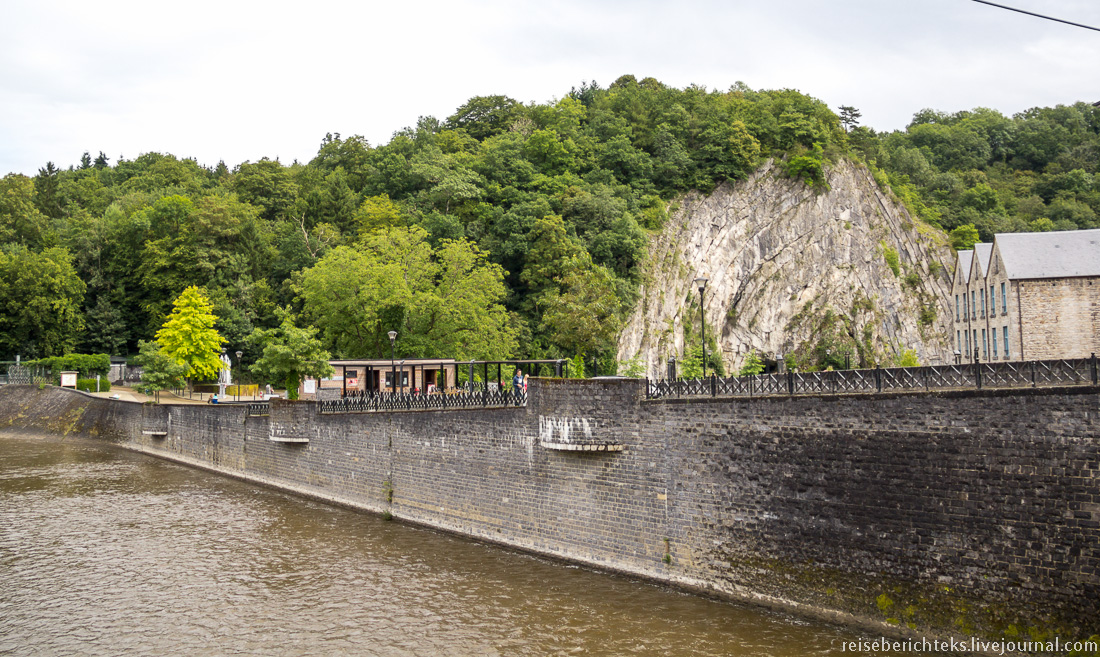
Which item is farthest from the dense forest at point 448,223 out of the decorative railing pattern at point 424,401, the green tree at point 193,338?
the decorative railing pattern at point 424,401


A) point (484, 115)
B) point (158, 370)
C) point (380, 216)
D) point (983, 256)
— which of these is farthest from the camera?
point (484, 115)

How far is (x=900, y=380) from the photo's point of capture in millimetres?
15094

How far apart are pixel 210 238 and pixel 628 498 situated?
54847mm

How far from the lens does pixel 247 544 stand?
79.6ft

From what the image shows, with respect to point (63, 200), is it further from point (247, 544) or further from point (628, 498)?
point (628, 498)

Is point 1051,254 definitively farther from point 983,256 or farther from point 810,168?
point 810,168

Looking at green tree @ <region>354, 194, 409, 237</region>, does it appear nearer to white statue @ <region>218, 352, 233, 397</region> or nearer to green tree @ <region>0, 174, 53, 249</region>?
white statue @ <region>218, 352, 233, 397</region>

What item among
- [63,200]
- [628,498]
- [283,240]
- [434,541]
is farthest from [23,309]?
[628,498]

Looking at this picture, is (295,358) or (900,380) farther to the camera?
(295,358)

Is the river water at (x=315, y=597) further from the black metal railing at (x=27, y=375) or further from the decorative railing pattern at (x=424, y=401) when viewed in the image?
the black metal railing at (x=27, y=375)

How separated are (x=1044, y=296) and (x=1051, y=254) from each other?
2.69 meters

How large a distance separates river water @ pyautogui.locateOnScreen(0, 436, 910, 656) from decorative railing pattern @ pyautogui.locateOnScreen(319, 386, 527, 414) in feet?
13.5

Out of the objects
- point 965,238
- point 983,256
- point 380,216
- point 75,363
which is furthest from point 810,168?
point 75,363

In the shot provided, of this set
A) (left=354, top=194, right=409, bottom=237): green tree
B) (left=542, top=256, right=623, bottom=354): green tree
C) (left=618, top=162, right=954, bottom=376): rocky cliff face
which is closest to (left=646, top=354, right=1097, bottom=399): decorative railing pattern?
(left=542, top=256, right=623, bottom=354): green tree
